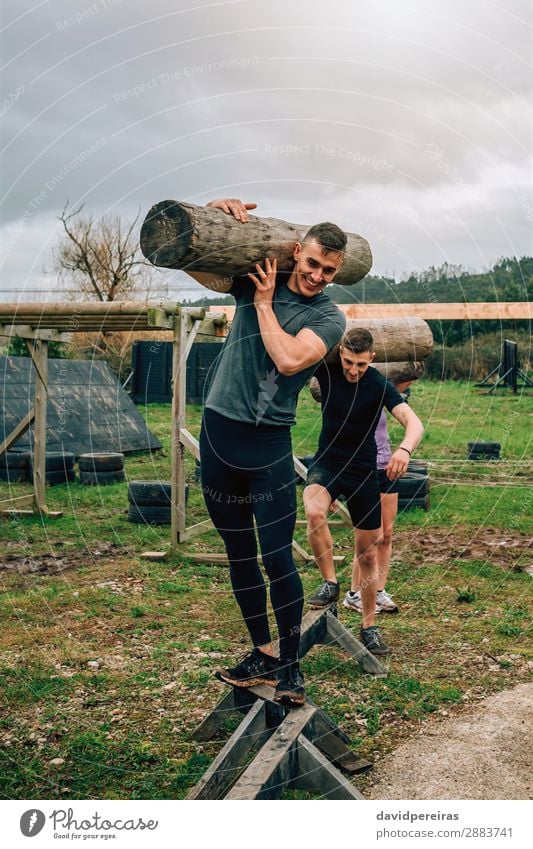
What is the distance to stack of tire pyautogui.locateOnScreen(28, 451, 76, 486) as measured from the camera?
1293 centimetres

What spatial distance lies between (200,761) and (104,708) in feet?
3.05

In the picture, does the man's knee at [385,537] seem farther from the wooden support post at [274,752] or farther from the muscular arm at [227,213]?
the muscular arm at [227,213]

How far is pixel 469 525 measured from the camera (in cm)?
994

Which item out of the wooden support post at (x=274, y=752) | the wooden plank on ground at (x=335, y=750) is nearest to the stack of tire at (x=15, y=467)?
the wooden support post at (x=274, y=752)

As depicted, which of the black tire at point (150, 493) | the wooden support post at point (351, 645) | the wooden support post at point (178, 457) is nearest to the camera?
the wooden support post at point (351, 645)

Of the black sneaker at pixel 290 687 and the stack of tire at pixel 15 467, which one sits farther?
the stack of tire at pixel 15 467

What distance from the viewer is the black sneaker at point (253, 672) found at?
4102 millimetres

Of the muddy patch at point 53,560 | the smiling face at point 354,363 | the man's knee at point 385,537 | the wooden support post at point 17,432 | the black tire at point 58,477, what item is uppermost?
the smiling face at point 354,363

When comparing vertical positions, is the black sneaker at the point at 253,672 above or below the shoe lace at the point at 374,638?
above

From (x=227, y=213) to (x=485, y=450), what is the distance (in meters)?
12.4

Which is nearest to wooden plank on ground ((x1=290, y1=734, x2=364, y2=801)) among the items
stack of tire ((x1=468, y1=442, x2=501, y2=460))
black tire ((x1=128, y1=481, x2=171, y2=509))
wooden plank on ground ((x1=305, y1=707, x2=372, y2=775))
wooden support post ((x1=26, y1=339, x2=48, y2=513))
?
wooden plank on ground ((x1=305, y1=707, x2=372, y2=775))

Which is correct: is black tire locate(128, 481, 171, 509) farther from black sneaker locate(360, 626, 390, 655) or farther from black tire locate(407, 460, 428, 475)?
black sneaker locate(360, 626, 390, 655)

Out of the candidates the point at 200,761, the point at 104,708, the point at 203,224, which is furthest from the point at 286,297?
the point at 104,708

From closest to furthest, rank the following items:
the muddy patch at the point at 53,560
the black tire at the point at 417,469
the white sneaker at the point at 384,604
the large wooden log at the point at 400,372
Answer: the white sneaker at the point at 384,604 < the large wooden log at the point at 400,372 < the muddy patch at the point at 53,560 < the black tire at the point at 417,469
